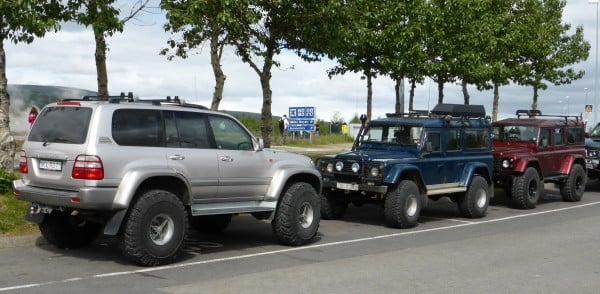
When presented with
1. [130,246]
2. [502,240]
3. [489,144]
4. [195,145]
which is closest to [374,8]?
[489,144]

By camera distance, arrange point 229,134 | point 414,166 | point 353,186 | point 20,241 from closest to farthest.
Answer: point 229,134
point 20,241
point 353,186
point 414,166

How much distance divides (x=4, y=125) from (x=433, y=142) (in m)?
7.39

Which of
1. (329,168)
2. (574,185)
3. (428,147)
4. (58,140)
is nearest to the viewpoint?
(58,140)

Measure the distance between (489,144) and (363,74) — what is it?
6.62 metres

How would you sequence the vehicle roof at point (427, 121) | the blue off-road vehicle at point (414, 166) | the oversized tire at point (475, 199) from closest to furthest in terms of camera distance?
the blue off-road vehicle at point (414, 166) < the vehicle roof at point (427, 121) < the oversized tire at point (475, 199)

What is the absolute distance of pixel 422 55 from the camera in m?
19.0

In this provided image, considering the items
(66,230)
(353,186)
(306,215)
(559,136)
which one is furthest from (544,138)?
(66,230)

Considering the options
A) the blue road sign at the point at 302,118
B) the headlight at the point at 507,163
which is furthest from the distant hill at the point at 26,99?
the headlight at the point at 507,163

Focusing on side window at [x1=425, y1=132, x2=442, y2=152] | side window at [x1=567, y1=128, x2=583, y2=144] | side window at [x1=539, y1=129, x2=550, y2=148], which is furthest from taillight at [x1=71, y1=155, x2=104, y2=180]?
side window at [x1=567, y1=128, x2=583, y2=144]

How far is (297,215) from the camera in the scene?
1027 centimetres

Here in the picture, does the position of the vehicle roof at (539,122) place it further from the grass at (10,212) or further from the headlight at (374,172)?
the grass at (10,212)

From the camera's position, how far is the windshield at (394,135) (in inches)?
523

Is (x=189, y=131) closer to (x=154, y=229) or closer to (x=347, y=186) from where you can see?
(x=154, y=229)

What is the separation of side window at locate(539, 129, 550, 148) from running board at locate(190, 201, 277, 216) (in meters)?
8.95
